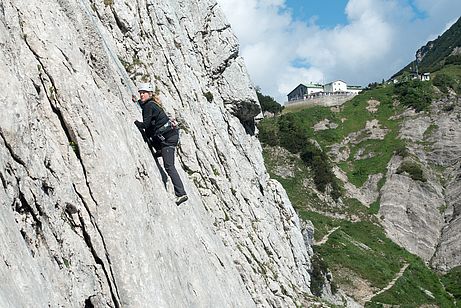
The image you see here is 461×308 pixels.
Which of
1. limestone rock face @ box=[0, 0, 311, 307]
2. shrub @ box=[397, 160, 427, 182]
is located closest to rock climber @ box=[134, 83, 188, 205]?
limestone rock face @ box=[0, 0, 311, 307]

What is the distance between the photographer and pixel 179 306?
41.3ft

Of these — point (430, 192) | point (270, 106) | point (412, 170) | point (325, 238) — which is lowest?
point (325, 238)

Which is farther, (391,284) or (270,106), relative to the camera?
(270,106)

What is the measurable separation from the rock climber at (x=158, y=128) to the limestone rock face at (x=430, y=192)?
6289cm

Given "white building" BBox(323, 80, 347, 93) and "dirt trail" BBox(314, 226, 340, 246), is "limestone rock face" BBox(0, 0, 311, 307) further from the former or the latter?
"white building" BBox(323, 80, 347, 93)

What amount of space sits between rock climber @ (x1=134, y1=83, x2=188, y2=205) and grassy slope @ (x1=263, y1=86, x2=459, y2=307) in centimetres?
4314

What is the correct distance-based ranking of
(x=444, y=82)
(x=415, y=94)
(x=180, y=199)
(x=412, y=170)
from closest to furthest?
1. (x=180, y=199)
2. (x=412, y=170)
3. (x=415, y=94)
4. (x=444, y=82)

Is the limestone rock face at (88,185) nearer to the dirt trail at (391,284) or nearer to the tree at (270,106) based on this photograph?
the dirt trail at (391,284)

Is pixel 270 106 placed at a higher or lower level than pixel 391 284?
higher

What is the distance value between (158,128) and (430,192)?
7710cm

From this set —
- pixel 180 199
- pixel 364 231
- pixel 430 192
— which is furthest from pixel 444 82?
pixel 180 199

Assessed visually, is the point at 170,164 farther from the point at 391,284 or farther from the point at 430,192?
the point at 430,192

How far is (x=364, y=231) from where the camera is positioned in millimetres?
74812

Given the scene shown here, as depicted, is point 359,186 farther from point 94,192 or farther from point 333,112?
point 94,192
